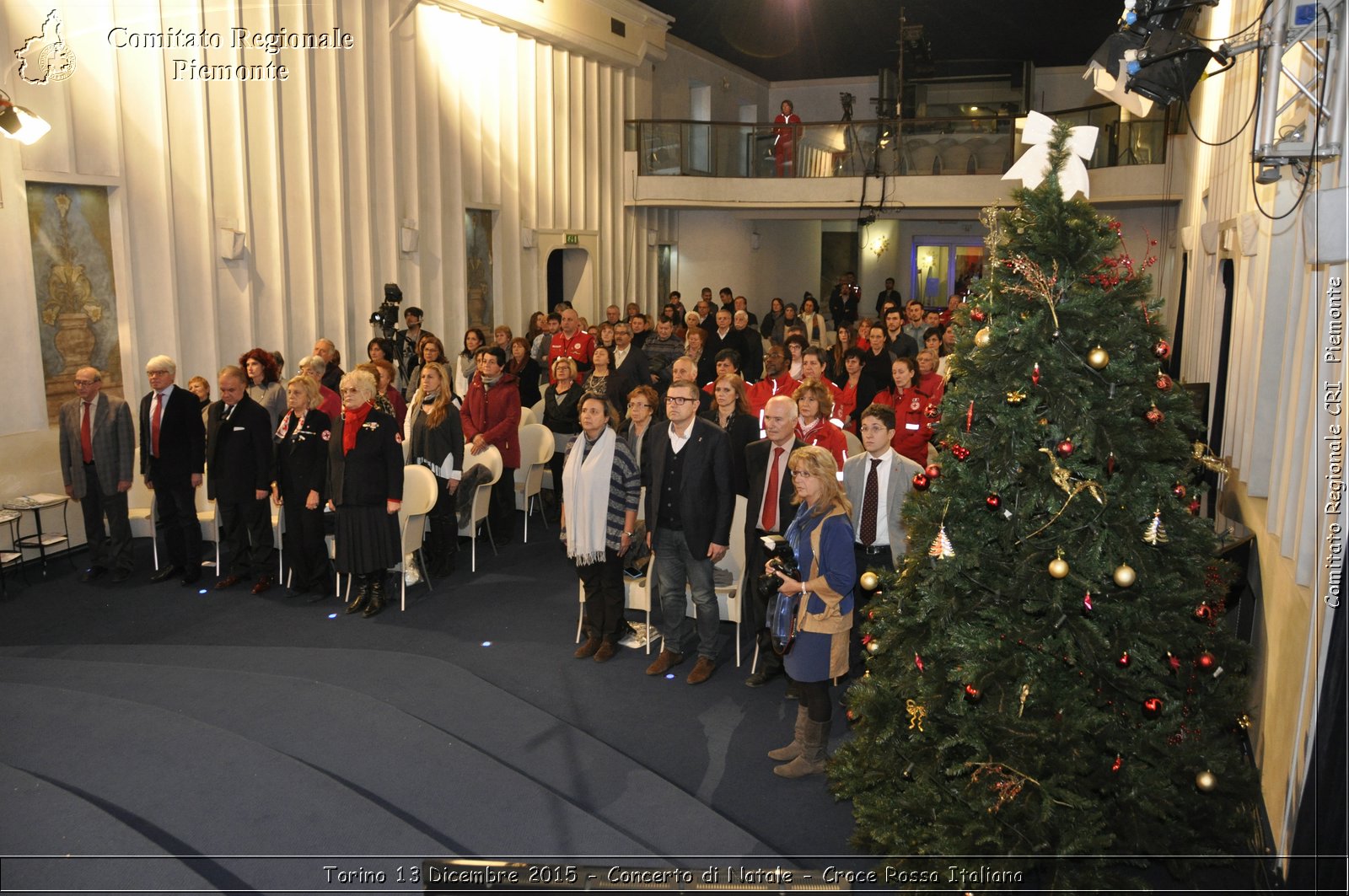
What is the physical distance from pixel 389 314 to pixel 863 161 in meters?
9.51

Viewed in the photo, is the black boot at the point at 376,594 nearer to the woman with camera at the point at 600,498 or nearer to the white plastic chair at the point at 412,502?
the white plastic chair at the point at 412,502

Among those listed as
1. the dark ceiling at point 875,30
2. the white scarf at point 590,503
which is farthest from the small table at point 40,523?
the dark ceiling at point 875,30

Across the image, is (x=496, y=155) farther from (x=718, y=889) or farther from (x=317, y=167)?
(x=718, y=889)

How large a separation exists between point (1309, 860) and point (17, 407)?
941 centimetres

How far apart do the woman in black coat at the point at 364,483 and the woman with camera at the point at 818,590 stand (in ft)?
10.8

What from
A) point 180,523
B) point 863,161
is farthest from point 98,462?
point 863,161

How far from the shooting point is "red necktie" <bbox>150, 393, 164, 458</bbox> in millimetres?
Answer: 8078

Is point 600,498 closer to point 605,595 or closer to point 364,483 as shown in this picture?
point 605,595

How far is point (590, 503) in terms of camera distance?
6547 mm

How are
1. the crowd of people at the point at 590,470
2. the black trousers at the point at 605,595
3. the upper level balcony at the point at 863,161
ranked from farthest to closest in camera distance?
1. the upper level balcony at the point at 863,161
2. the black trousers at the point at 605,595
3. the crowd of people at the point at 590,470

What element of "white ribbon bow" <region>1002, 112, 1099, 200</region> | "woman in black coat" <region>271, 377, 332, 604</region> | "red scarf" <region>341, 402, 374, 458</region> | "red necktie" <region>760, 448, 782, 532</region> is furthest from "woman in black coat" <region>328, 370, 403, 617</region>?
"white ribbon bow" <region>1002, 112, 1099, 200</region>

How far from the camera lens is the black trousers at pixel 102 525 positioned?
821 centimetres

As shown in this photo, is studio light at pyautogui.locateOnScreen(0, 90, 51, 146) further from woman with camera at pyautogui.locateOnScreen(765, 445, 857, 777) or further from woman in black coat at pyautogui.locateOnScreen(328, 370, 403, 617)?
woman with camera at pyautogui.locateOnScreen(765, 445, 857, 777)

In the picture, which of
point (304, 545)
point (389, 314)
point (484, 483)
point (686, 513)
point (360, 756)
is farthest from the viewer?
point (389, 314)
